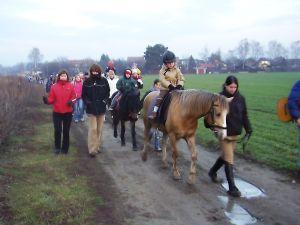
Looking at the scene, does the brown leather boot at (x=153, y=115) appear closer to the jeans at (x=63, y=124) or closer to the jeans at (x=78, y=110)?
the jeans at (x=63, y=124)

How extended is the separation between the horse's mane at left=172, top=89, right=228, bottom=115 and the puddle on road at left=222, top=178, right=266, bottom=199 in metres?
1.53

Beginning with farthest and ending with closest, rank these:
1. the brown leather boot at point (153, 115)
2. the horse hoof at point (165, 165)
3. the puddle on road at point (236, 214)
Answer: the horse hoof at point (165, 165)
the brown leather boot at point (153, 115)
the puddle on road at point (236, 214)

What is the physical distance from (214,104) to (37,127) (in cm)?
951

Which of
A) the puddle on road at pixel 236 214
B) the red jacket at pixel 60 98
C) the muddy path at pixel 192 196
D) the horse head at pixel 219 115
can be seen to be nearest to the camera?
the puddle on road at pixel 236 214

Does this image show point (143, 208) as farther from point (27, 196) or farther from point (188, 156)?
point (188, 156)

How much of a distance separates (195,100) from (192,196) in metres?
1.79

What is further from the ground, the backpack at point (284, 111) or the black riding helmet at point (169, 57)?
the black riding helmet at point (169, 57)

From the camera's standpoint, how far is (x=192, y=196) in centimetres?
731

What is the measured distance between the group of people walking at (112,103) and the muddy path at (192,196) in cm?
49

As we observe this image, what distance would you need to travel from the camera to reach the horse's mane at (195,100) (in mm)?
7470

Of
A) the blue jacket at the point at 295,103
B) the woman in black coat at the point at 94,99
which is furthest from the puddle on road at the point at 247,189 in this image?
the woman in black coat at the point at 94,99

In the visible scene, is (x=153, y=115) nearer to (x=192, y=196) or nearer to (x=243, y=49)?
(x=192, y=196)

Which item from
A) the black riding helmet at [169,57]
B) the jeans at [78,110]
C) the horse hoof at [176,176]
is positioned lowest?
the horse hoof at [176,176]

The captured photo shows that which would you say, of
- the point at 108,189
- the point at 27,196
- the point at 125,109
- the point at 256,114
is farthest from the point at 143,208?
the point at 256,114
